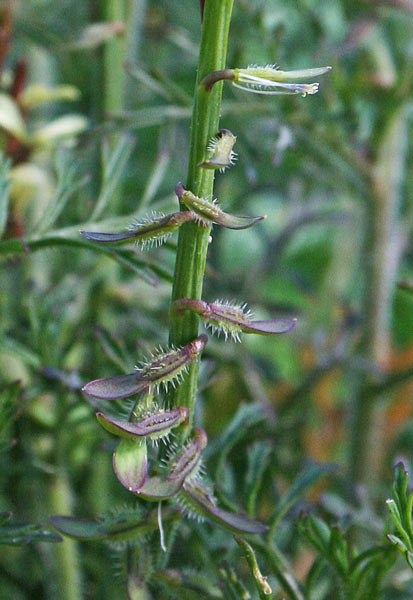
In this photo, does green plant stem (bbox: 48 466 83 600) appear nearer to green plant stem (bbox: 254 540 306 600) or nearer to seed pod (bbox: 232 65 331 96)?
green plant stem (bbox: 254 540 306 600)

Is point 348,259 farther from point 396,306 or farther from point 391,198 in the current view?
point 391,198

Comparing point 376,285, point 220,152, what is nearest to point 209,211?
point 220,152

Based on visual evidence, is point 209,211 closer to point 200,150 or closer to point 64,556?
point 200,150

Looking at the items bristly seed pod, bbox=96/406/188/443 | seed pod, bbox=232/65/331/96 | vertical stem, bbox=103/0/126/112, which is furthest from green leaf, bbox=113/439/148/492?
vertical stem, bbox=103/0/126/112

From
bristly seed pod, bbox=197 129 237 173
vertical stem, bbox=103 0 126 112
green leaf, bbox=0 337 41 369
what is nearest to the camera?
bristly seed pod, bbox=197 129 237 173

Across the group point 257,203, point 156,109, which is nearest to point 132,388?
point 156,109

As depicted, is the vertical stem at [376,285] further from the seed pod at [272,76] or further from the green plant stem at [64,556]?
the seed pod at [272,76]
